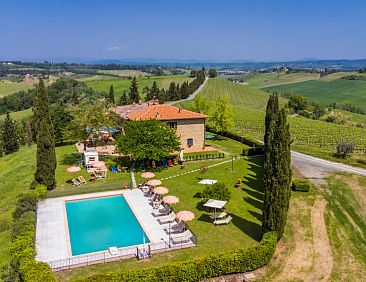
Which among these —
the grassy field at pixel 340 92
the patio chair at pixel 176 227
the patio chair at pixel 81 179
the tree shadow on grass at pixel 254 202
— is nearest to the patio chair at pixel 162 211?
the patio chair at pixel 176 227

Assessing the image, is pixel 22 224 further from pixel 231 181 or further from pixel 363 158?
pixel 363 158

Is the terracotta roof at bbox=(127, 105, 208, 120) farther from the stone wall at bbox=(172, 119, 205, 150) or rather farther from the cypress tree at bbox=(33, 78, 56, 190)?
the cypress tree at bbox=(33, 78, 56, 190)

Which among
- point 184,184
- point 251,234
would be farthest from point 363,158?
point 251,234

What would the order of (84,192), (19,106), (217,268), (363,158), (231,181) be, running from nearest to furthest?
(217,268), (84,192), (231,181), (363,158), (19,106)

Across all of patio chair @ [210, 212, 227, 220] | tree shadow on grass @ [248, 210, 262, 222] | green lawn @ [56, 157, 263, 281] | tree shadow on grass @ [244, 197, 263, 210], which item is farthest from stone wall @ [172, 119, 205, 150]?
patio chair @ [210, 212, 227, 220]

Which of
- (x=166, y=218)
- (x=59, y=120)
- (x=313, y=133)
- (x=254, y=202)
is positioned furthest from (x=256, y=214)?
(x=313, y=133)

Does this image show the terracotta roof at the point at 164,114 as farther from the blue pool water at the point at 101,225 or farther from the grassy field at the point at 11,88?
the grassy field at the point at 11,88
